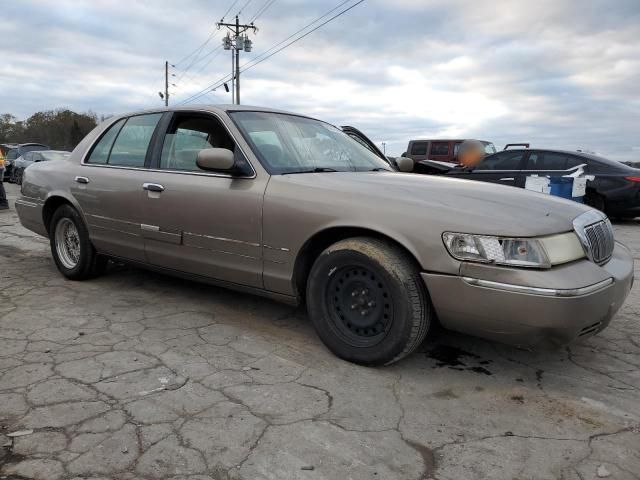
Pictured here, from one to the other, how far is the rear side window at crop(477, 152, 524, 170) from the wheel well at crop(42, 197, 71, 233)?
8.01m

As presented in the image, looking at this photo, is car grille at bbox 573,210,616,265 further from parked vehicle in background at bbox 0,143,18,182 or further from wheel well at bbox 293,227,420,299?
parked vehicle in background at bbox 0,143,18,182

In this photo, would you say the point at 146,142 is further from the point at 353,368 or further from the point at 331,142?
the point at 353,368

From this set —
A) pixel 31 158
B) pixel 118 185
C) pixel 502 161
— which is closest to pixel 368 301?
pixel 118 185

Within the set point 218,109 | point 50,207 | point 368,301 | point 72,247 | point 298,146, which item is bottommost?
point 72,247

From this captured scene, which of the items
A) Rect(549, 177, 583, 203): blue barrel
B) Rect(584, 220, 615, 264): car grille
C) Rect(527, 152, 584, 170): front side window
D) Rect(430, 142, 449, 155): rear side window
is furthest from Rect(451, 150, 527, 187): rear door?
Rect(430, 142, 449, 155): rear side window

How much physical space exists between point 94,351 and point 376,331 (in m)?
1.73

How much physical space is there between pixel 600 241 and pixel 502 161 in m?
7.69

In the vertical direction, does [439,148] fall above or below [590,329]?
above

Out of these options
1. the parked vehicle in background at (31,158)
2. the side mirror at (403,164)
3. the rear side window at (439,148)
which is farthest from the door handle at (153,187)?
the rear side window at (439,148)

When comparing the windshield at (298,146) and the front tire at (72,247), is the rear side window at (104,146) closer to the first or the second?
the front tire at (72,247)

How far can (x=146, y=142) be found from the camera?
13.6ft

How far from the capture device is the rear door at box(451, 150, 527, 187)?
390 inches

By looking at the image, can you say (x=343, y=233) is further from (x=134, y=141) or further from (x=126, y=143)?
(x=126, y=143)

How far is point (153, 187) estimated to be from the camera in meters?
3.86
